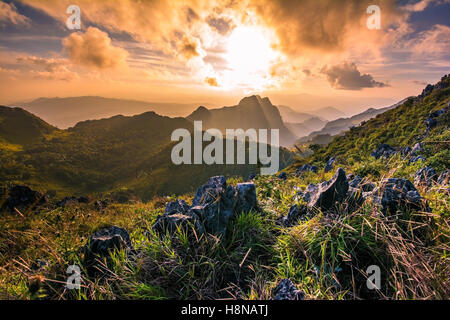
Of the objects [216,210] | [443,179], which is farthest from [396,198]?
[443,179]

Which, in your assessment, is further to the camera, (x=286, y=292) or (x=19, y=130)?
(x=19, y=130)

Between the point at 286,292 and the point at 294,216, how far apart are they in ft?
5.83

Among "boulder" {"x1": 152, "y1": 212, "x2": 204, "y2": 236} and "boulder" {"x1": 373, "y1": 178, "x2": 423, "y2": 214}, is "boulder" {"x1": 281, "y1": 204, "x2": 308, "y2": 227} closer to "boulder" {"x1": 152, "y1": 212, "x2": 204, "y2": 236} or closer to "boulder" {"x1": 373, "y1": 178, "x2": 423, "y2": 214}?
"boulder" {"x1": 373, "y1": 178, "x2": 423, "y2": 214}

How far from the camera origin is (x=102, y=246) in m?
3.64

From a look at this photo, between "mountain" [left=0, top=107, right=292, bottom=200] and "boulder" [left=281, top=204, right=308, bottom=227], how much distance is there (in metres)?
88.2

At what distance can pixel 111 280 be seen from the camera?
311cm

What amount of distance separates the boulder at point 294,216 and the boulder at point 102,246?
2858 mm

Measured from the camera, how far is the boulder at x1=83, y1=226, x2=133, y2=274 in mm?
3457

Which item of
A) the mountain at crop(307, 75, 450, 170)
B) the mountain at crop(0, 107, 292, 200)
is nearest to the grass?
the mountain at crop(307, 75, 450, 170)

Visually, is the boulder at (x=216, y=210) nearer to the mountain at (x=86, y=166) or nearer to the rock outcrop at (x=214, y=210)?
the rock outcrop at (x=214, y=210)

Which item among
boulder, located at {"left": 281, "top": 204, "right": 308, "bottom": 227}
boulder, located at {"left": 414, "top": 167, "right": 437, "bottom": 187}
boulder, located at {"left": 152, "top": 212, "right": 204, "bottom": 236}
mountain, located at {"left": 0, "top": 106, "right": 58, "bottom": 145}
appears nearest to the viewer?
boulder, located at {"left": 152, "top": 212, "right": 204, "bottom": 236}

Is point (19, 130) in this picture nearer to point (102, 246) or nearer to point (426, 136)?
point (102, 246)

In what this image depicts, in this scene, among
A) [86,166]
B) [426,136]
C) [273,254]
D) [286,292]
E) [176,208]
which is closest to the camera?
[286,292]
